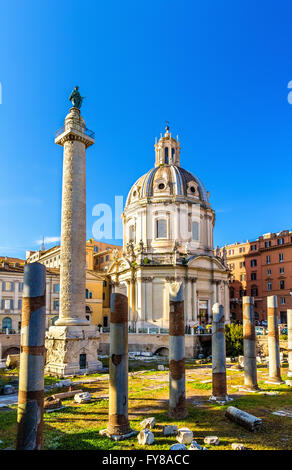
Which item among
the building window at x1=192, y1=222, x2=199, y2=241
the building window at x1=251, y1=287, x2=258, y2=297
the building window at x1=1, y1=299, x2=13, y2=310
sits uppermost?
the building window at x1=192, y1=222, x2=199, y2=241

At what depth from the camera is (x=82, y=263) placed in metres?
24.8

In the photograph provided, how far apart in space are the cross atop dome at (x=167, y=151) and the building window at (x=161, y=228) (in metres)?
→ 9.52

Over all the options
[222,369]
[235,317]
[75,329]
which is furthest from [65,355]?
[235,317]

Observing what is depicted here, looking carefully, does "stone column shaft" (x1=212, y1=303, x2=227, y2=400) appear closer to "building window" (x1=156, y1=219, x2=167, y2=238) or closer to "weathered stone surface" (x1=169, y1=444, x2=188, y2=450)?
"weathered stone surface" (x1=169, y1=444, x2=188, y2=450)

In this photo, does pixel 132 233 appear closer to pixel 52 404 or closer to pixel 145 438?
pixel 52 404

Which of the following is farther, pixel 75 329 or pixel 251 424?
pixel 75 329

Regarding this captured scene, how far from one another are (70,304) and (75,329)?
1590 mm

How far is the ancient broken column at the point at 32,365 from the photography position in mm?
8438

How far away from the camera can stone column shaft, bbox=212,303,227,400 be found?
1537cm

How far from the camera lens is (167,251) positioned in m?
43.0

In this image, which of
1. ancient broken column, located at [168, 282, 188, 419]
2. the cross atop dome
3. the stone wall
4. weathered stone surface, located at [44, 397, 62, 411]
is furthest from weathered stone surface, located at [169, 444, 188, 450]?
the cross atop dome

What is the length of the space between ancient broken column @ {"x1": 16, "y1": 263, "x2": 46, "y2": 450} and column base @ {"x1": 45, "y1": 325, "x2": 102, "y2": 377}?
14.2m
